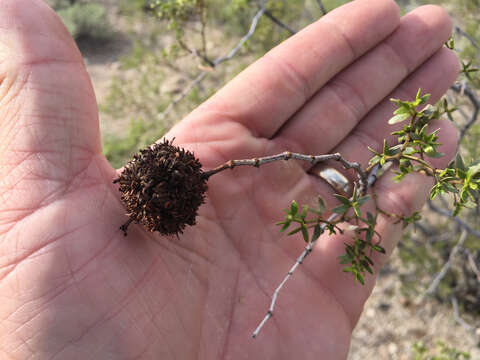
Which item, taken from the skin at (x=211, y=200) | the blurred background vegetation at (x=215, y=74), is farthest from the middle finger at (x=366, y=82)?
the blurred background vegetation at (x=215, y=74)

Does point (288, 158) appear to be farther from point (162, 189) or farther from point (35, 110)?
point (35, 110)

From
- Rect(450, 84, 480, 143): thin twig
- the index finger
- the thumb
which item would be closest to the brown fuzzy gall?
the thumb

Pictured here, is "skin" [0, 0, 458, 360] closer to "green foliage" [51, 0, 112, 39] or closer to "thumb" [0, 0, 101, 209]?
"thumb" [0, 0, 101, 209]

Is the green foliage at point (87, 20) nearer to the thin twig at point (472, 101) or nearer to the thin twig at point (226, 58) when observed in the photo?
the thin twig at point (226, 58)

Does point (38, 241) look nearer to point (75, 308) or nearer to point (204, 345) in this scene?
point (75, 308)

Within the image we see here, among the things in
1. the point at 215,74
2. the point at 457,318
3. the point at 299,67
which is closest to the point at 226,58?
the point at 299,67

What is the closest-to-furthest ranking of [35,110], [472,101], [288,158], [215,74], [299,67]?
[35,110], [288,158], [299,67], [472,101], [215,74]
